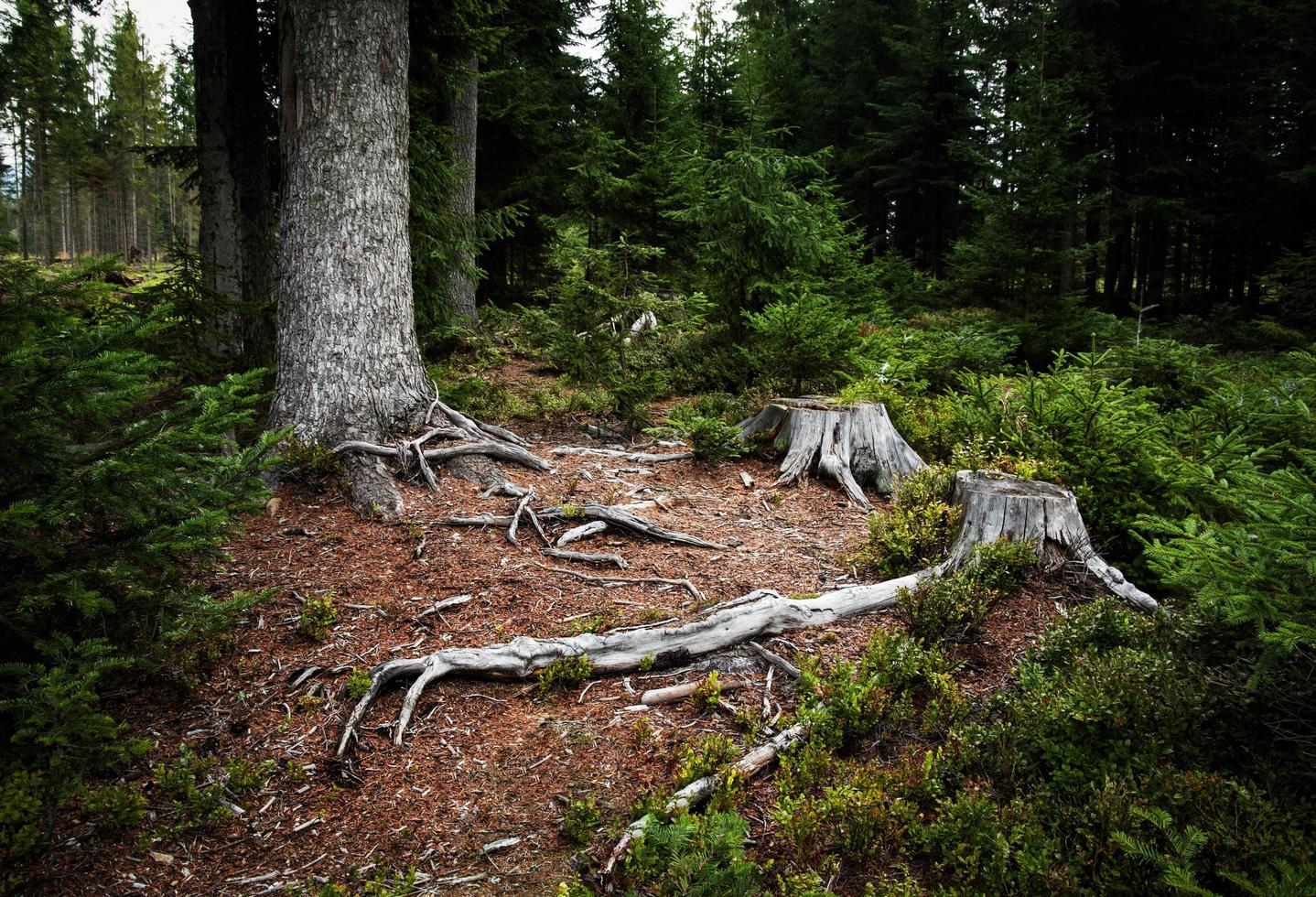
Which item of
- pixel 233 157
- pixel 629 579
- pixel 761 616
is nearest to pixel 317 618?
pixel 629 579

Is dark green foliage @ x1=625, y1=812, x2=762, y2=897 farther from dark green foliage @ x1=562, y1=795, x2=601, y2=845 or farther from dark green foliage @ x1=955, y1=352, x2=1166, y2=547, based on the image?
dark green foliage @ x1=955, y1=352, x2=1166, y2=547

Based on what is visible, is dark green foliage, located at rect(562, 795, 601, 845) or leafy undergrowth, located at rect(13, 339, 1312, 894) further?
dark green foliage, located at rect(562, 795, 601, 845)

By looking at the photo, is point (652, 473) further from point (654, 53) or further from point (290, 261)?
point (654, 53)

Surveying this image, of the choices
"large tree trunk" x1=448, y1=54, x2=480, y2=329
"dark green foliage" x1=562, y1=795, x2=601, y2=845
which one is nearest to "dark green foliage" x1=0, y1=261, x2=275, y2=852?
"dark green foliage" x1=562, y1=795, x2=601, y2=845

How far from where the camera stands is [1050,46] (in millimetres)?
15977

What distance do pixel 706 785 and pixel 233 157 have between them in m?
10.2

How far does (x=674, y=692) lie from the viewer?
3664mm

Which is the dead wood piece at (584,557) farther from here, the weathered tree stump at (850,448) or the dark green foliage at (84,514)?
the weathered tree stump at (850,448)

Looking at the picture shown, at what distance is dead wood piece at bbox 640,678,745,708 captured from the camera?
11.9 feet

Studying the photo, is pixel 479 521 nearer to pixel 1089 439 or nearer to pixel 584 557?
pixel 584 557

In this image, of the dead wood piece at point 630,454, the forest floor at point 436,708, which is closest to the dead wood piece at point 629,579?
the forest floor at point 436,708

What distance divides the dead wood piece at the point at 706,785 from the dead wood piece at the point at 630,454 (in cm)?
429

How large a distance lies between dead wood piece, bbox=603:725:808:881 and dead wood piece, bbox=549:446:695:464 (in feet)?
14.1

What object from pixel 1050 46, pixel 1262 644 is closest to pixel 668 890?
pixel 1262 644
